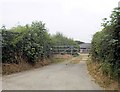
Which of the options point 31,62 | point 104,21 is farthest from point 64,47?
point 104,21

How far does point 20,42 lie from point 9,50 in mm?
2089

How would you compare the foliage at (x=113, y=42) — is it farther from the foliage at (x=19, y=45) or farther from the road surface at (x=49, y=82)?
the foliage at (x=19, y=45)

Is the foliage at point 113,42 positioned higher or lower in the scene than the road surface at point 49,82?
higher

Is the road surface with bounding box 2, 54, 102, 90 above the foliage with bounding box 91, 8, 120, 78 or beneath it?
beneath

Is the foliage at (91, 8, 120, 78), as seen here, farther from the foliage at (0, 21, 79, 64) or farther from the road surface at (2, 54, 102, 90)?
the foliage at (0, 21, 79, 64)

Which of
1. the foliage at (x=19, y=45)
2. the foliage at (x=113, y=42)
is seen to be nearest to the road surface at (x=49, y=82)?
the foliage at (x=113, y=42)

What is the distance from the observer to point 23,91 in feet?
40.0

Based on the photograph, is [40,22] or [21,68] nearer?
[21,68]

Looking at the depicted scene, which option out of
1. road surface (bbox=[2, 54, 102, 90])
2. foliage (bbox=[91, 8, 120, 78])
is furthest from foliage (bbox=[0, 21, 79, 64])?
foliage (bbox=[91, 8, 120, 78])

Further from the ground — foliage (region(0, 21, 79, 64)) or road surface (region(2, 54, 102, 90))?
foliage (region(0, 21, 79, 64))

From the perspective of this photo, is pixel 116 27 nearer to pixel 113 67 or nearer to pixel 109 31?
pixel 109 31

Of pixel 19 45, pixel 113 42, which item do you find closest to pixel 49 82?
pixel 113 42

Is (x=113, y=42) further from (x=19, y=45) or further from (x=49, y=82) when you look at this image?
(x=19, y=45)

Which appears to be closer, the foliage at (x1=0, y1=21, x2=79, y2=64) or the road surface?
the road surface
